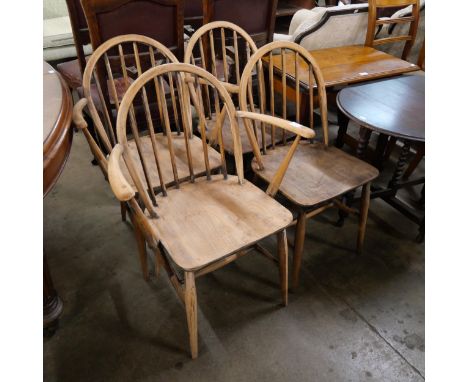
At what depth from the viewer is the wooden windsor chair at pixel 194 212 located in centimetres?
114

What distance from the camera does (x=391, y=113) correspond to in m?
1.57

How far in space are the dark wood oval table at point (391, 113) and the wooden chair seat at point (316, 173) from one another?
0.19 m

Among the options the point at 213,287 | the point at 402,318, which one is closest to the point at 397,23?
the point at 402,318

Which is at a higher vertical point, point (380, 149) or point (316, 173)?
point (316, 173)

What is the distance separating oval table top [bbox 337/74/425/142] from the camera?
1.46 metres

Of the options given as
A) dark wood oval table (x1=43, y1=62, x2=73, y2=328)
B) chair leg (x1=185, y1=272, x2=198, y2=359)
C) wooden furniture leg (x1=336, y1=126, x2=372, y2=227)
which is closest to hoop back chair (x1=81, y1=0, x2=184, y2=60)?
dark wood oval table (x1=43, y1=62, x2=73, y2=328)

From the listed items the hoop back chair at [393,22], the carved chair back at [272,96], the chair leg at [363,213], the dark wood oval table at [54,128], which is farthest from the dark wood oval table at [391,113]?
the dark wood oval table at [54,128]

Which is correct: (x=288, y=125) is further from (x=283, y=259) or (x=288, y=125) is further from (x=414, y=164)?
(x=414, y=164)

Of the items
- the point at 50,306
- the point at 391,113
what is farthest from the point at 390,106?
the point at 50,306

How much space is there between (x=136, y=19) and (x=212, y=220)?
44.4 inches

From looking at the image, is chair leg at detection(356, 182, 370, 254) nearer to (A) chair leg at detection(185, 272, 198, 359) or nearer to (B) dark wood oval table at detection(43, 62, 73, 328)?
(A) chair leg at detection(185, 272, 198, 359)

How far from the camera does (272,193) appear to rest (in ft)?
4.58

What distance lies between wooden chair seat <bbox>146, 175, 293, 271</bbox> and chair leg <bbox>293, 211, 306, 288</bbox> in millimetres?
161
